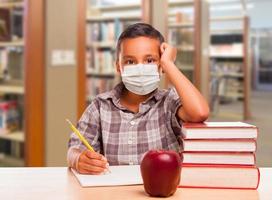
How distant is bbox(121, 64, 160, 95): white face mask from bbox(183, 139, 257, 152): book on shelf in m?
0.38

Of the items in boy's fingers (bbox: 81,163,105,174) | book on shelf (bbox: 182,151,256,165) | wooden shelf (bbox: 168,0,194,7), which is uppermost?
wooden shelf (bbox: 168,0,194,7)

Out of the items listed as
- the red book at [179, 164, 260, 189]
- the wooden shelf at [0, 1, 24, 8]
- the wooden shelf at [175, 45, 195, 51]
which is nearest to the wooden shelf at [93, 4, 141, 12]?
the wooden shelf at [175, 45, 195, 51]

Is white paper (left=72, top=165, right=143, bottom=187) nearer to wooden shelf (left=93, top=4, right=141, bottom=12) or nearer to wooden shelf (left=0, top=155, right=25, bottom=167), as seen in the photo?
wooden shelf (left=0, top=155, right=25, bottom=167)

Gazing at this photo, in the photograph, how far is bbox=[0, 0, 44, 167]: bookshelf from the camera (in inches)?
119

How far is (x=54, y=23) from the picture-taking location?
10.3ft

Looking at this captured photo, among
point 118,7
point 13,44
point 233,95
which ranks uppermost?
point 118,7

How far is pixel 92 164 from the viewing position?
1.11 meters

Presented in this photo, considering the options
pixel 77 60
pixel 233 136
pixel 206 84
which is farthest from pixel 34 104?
pixel 206 84

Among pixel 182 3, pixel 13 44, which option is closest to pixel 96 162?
pixel 13 44

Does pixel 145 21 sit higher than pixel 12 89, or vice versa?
pixel 145 21

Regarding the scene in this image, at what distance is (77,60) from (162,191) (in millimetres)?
2502

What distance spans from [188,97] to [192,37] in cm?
472

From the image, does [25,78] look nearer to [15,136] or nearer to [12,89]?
[12,89]

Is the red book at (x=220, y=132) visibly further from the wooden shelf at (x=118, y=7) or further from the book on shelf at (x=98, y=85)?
the wooden shelf at (x=118, y=7)
